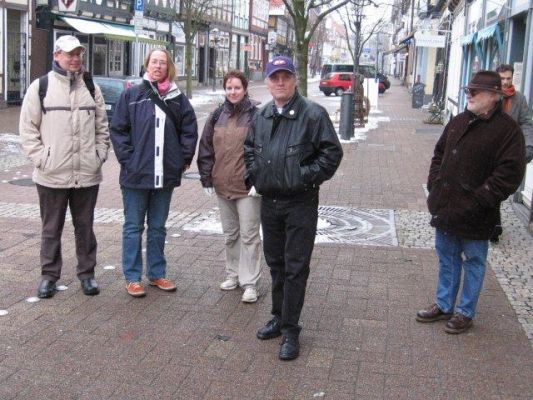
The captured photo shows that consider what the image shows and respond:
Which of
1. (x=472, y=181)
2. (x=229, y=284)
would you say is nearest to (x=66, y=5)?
(x=229, y=284)

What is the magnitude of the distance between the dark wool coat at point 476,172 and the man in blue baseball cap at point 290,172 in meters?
0.90

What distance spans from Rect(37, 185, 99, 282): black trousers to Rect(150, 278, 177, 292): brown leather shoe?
0.50 meters

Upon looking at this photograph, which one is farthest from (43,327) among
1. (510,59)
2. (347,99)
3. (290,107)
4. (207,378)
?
(347,99)

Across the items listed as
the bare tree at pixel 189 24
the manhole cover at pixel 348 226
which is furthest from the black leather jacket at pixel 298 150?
the bare tree at pixel 189 24

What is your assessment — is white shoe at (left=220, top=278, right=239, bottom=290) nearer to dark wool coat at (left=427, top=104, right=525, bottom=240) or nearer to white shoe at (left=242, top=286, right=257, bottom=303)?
white shoe at (left=242, top=286, right=257, bottom=303)

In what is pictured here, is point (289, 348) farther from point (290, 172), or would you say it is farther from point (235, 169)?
point (235, 169)

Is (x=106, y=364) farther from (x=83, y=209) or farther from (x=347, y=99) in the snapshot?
(x=347, y=99)

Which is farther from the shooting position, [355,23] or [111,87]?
[355,23]

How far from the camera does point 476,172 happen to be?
457 centimetres

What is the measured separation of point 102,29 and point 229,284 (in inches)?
1025

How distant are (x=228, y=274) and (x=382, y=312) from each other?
1280 millimetres

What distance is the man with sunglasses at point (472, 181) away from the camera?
14.6 feet

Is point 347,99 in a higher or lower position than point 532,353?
higher

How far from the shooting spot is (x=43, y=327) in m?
4.75
